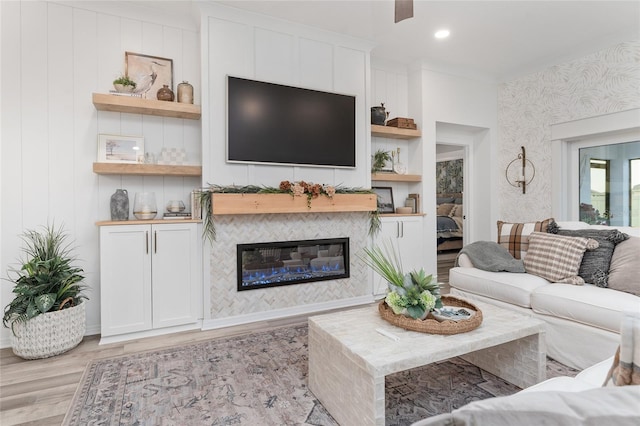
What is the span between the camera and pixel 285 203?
3375 mm

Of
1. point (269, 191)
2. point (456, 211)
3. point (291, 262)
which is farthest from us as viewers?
point (456, 211)

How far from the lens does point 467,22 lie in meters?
3.52

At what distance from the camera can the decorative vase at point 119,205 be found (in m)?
3.04

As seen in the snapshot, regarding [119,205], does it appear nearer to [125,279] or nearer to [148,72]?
[125,279]

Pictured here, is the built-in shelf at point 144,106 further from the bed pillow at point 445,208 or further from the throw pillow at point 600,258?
the bed pillow at point 445,208

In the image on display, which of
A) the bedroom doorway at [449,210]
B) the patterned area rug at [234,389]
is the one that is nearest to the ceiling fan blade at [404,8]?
the patterned area rug at [234,389]

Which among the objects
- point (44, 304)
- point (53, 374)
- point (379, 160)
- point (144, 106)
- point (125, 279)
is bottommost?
point (53, 374)

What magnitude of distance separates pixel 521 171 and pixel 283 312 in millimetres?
3716

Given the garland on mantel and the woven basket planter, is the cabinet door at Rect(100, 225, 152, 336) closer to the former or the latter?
the woven basket planter

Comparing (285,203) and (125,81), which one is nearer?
(125,81)

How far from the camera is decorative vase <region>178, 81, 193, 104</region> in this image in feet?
10.7

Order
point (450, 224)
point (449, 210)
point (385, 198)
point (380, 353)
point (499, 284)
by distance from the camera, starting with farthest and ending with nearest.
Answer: point (449, 210) → point (450, 224) → point (385, 198) → point (499, 284) → point (380, 353)

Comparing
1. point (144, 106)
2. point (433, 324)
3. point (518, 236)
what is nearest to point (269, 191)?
point (144, 106)

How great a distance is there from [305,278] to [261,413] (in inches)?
73.7
